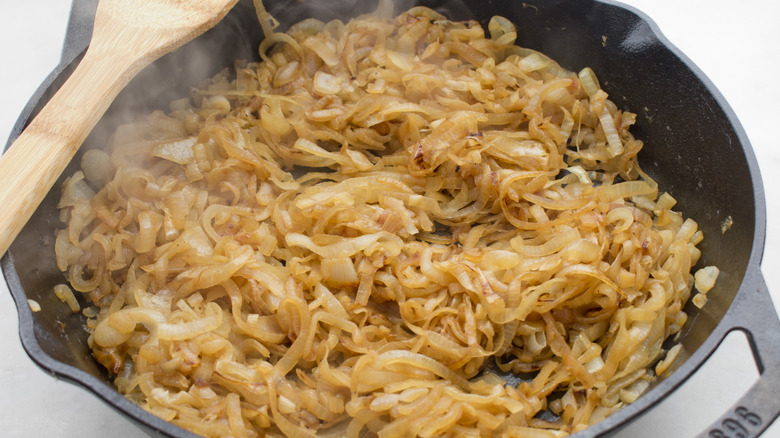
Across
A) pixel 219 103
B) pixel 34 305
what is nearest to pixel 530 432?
pixel 34 305

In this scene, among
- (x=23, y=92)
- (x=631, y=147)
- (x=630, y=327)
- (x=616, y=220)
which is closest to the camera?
(x=630, y=327)

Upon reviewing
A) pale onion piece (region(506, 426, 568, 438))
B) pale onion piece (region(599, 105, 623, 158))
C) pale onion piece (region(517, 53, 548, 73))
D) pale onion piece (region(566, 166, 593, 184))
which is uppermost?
pale onion piece (region(517, 53, 548, 73))

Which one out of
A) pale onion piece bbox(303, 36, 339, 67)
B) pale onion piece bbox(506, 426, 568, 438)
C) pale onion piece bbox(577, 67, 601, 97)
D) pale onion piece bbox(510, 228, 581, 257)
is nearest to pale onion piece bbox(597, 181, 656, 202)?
pale onion piece bbox(510, 228, 581, 257)

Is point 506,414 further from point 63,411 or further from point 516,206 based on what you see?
point 63,411

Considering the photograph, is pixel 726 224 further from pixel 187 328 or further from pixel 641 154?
pixel 187 328

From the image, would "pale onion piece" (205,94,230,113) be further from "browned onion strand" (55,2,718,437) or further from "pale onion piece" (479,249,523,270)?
"pale onion piece" (479,249,523,270)

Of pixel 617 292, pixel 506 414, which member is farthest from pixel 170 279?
pixel 617 292

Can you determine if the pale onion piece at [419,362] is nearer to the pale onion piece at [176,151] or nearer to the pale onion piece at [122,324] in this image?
the pale onion piece at [122,324]
